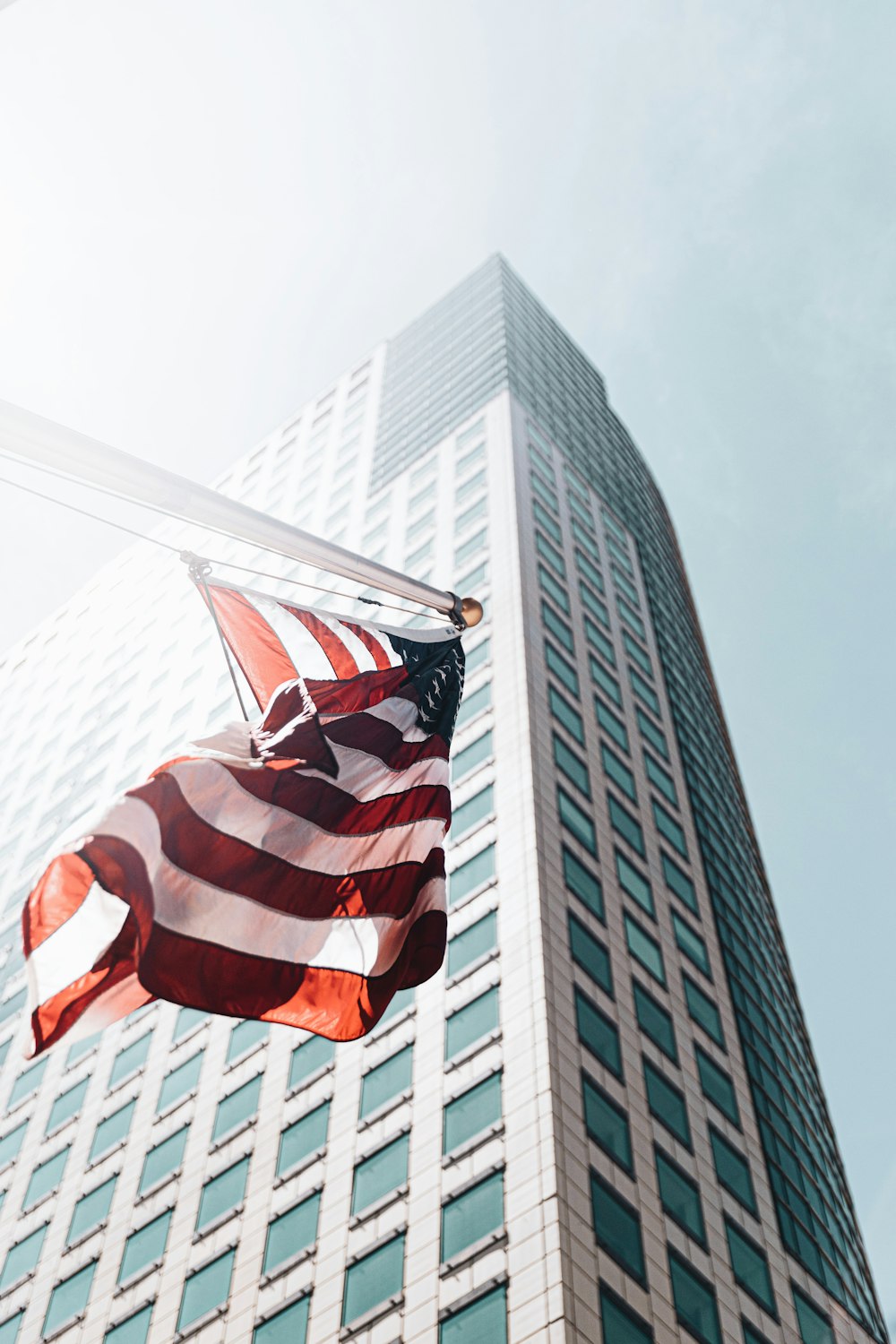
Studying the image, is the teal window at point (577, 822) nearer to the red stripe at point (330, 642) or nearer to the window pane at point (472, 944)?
the window pane at point (472, 944)

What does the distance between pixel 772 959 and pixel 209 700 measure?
30.3 meters

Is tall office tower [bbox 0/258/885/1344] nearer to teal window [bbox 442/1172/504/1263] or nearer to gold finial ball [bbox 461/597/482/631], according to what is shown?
teal window [bbox 442/1172/504/1263]

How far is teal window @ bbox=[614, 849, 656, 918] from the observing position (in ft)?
147

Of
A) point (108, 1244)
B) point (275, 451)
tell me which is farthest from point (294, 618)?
point (275, 451)

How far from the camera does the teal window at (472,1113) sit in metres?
31.6

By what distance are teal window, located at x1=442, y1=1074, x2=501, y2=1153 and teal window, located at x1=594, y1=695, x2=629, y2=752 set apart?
21846 mm

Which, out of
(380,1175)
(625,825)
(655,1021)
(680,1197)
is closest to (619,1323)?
(680,1197)

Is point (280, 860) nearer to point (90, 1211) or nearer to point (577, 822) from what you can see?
point (577, 822)

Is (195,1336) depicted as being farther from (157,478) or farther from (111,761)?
(111,761)

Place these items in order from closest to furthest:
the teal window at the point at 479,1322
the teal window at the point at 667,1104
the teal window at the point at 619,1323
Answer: the teal window at the point at 479,1322
the teal window at the point at 619,1323
the teal window at the point at 667,1104

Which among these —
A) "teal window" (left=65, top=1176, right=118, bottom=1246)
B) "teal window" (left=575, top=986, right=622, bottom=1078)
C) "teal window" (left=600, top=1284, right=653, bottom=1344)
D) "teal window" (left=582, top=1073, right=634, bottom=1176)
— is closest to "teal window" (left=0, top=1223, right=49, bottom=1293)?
"teal window" (left=65, top=1176, right=118, bottom=1246)

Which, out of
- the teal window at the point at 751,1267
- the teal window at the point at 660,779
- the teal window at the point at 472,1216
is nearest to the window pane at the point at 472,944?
the teal window at the point at 472,1216

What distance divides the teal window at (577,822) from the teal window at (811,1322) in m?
14.6

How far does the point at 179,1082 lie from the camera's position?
142 ft
